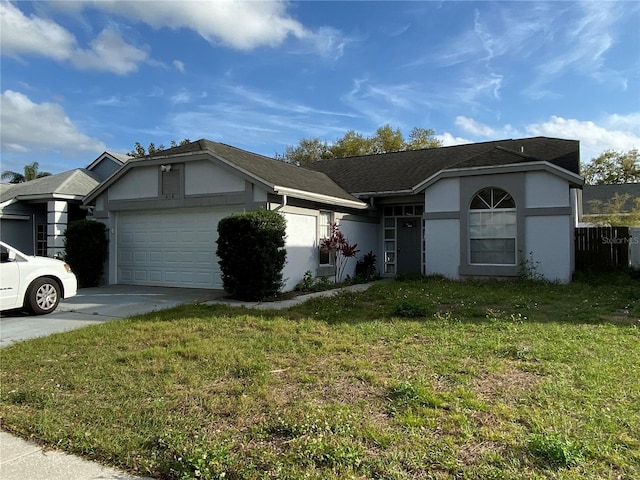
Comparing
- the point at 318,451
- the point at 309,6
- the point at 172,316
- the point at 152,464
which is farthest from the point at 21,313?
the point at 309,6

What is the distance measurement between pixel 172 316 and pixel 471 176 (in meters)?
9.19

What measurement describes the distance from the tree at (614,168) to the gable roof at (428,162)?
89.5 ft

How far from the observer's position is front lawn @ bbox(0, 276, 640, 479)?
3.11m

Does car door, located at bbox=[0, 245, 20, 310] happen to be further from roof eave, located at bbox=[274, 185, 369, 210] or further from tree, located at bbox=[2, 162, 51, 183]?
tree, located at bbox=[2, 162, 51, 183]

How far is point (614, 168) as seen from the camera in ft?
135

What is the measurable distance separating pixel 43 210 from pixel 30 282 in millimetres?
10789

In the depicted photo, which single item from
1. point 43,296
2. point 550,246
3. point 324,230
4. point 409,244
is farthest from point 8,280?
point 550,246

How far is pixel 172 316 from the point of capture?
27.2 feet

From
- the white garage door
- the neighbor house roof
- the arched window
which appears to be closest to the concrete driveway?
the white garage door

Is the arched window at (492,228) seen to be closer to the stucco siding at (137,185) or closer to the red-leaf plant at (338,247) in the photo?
the red-leaf plant at (338,247)

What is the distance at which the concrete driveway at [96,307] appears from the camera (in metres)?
7.52

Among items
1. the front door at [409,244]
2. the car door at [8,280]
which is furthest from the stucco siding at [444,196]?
the car door at [8,280]

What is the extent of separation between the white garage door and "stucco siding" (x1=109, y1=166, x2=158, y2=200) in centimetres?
56

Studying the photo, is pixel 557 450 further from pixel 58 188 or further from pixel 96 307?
pixel 58 188
